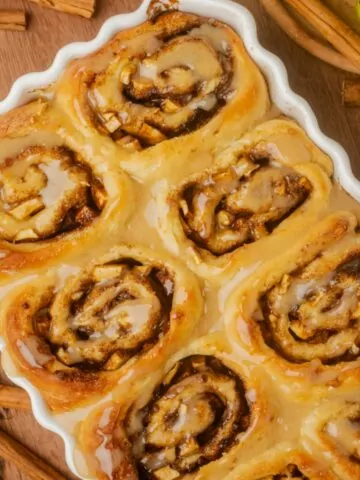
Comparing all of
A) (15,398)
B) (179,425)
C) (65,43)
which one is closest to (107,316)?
(179,425)

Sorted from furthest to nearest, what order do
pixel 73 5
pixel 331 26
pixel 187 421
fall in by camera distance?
pixel 73 5
pixel 331 26
pixel 187 421

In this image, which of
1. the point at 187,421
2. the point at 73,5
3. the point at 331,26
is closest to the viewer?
the point at 187,421

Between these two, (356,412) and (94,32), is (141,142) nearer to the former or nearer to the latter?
(94,32)

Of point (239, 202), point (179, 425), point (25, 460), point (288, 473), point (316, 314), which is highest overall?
point (239, 202)

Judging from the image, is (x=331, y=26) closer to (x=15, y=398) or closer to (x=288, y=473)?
(x=288, y=473)

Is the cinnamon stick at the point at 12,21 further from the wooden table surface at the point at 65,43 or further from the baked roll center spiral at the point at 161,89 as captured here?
the baked roll center spiral at the point at 161,89
